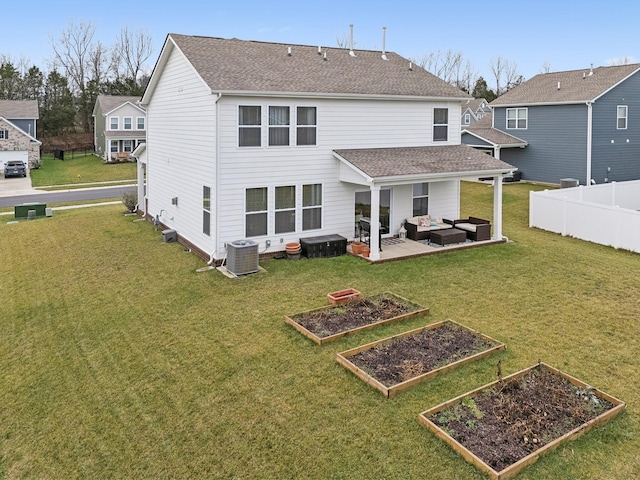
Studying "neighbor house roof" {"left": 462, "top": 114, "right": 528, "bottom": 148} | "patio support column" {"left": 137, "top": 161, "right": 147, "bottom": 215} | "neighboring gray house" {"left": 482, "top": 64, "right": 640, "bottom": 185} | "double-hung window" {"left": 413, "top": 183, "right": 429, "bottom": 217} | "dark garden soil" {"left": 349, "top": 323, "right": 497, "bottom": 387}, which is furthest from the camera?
"neighbor house roof" {"left": 462, "top": 114, "right": 528, "bottom": 148}

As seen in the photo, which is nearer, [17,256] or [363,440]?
[363,440]

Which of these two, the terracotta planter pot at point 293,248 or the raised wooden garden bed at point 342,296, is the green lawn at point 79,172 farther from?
the raised wooden garden bed at point 342,296

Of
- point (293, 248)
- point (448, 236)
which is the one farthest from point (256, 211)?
point (448, 236)

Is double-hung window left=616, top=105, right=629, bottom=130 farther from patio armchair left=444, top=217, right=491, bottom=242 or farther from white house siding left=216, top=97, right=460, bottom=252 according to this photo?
patio armchair left=444, top=217, right=491, bottom=242

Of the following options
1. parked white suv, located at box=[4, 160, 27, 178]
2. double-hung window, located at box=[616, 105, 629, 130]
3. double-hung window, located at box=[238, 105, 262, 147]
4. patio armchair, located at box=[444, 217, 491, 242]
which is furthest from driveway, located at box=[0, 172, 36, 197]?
double-hung window, located at box=[616, 105, 629, 130]

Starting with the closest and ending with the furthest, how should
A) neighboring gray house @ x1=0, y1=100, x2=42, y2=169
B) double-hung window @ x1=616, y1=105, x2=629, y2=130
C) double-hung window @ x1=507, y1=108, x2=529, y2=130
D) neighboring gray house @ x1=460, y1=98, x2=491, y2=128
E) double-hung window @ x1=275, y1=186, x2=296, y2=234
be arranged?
double-hung window @ x1=275, y1=186, x2=296, y2=234 < double-hung window @ x1=616, y1=105, x2=629, y2=130 < double-hung window @ x1=507, y1=108, x2=529, y2=130 < neighboring gray house @ x1=0, y1=100, x2=42, y2=169 < neighboring gray house @ x1=460, y1=98, x2=491, y2=128

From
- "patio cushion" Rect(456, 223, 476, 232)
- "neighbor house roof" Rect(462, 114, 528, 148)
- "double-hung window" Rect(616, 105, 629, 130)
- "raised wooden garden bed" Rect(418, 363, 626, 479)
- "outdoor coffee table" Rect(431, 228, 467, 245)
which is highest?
"double-hung window" Rect(616, 105, 629, 130)

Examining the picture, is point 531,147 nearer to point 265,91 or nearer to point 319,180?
point 319,180

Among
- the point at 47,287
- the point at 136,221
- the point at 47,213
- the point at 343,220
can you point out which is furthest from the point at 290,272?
the point at 47,213
